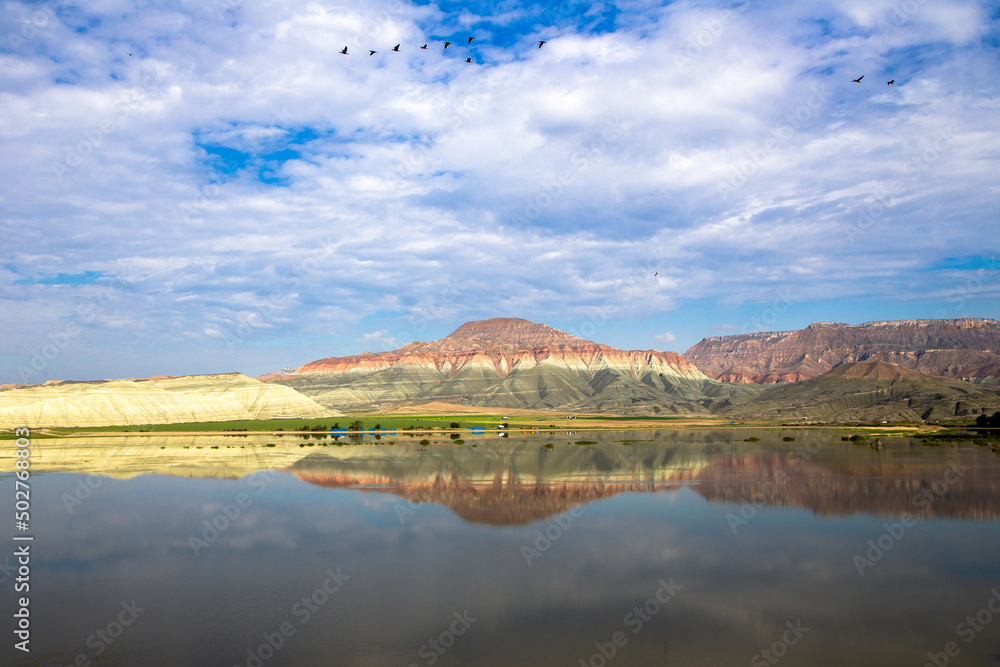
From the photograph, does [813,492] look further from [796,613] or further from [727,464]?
[796,613]

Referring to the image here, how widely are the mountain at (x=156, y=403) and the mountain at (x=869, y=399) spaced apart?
105 metres

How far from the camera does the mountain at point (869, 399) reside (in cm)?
11525

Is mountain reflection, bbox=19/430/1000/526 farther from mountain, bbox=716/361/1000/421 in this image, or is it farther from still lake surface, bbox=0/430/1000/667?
mountain, bbox=716/361/1000/421

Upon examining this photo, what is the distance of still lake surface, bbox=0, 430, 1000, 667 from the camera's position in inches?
512

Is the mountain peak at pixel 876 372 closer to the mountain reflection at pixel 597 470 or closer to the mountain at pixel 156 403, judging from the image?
the mountain reflection at pixel 597 470

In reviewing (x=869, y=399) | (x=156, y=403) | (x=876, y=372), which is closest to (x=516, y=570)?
(x=156, y=403)

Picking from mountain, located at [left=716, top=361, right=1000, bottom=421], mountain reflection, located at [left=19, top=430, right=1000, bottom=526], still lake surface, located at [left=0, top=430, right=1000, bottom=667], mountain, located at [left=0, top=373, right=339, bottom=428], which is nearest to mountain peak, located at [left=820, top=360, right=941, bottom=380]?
mountain, located at [left=716, top=361, right=1000, bottom=421]

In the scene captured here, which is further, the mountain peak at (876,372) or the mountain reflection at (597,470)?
the mountain peak at (876,372)

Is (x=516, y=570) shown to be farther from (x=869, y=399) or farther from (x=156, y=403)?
(x=869, y=399)

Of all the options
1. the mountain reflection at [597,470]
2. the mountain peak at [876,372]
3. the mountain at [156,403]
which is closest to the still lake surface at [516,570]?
the mountain reflection at [597,470]

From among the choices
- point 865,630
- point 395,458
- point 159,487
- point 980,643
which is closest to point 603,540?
point 865,630

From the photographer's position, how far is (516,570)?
18297 millimetres

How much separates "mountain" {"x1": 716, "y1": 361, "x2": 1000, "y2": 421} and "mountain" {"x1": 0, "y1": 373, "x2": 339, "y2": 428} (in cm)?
10464

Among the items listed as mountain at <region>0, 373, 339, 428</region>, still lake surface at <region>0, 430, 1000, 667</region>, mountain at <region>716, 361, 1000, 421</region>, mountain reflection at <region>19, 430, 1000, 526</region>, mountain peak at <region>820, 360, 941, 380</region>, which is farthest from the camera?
mountain peak at <region>820, 360, 941, 380</region>
